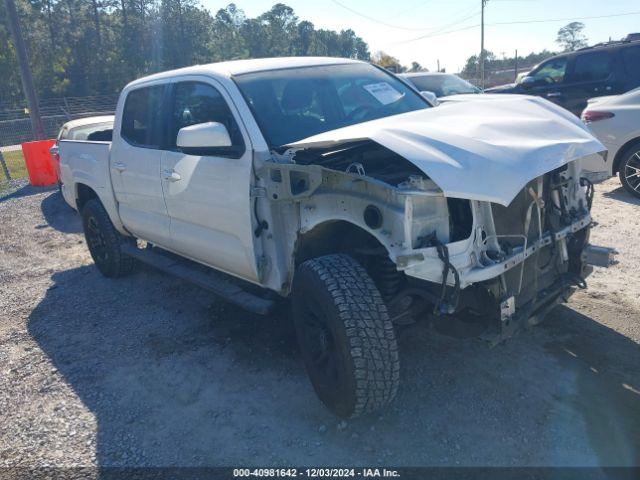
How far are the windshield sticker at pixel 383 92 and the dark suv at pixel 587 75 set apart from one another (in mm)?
8422

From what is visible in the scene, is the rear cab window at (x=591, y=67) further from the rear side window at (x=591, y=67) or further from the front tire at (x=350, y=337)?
the front tire at (x=350, y=337)

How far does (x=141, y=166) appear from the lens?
4859 millimetres

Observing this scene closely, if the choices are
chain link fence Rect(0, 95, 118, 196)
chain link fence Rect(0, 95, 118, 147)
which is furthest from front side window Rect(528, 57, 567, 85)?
chain link fence Rect(0, 95, 118, 147)

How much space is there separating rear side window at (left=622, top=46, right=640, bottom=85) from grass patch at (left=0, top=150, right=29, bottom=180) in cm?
1504

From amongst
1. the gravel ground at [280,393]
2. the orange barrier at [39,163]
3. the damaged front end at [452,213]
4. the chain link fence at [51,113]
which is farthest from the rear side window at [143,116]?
the chain link fence at [51,113]

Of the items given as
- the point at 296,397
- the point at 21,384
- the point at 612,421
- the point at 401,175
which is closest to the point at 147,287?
the point at 21,384

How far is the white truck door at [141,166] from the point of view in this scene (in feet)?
15.5

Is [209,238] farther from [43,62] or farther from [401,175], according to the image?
[43,62]

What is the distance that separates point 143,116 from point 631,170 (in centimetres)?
623

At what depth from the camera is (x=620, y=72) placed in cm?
1084

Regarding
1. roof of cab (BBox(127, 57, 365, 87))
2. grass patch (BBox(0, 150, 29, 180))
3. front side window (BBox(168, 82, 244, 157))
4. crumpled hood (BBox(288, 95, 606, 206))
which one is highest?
roof of cab (BBox(127, 57, 365, 87))

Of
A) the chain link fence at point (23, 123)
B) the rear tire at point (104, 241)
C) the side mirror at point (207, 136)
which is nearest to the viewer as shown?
the side mirror at point (207, 136)

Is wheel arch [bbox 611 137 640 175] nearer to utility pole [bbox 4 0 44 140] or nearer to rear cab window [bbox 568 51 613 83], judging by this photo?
rear cab window [bbox 568 51 613 83]

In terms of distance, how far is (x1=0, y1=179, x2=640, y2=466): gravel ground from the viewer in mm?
3053
